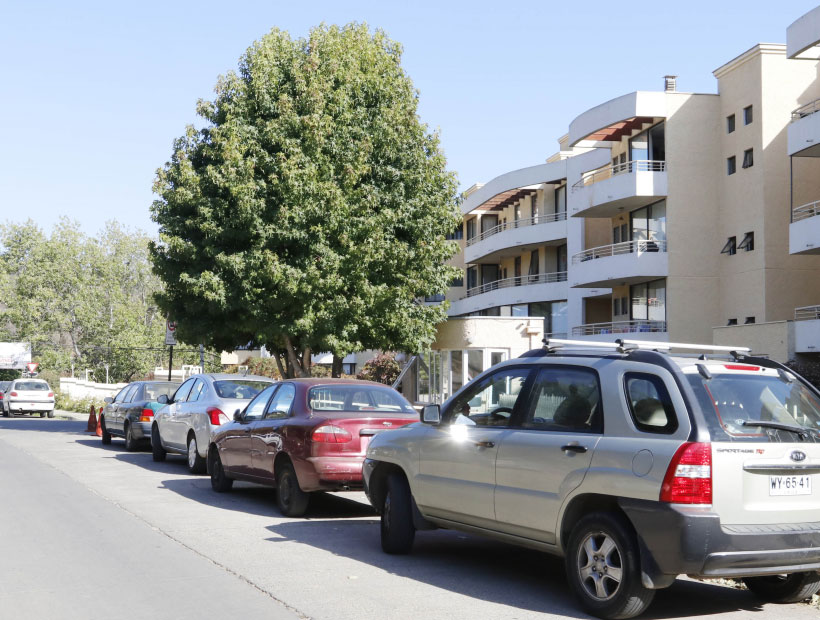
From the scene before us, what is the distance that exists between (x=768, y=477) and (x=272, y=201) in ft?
69.5

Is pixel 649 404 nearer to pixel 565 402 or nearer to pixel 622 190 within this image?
pixel 565 402

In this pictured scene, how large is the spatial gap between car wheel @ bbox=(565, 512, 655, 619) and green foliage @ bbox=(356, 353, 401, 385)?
128 feet

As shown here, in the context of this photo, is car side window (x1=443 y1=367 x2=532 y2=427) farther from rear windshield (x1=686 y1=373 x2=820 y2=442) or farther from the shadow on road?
rear windshield (x1=686 y1=373 x2=820 y2=442)

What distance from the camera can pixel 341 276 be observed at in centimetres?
2630

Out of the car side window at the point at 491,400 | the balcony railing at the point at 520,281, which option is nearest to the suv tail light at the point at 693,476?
the car side window at the point at 491,400

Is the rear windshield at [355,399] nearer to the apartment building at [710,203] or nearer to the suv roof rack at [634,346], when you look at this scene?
the suv roof rack at [634,346]

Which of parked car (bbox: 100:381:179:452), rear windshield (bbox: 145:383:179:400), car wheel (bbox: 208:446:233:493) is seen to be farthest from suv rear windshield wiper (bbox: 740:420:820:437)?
rear windshield (bbox: 145:383:179:400)

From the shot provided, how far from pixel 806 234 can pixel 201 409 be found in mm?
20093

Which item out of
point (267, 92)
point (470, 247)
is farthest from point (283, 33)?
point (470, 247)

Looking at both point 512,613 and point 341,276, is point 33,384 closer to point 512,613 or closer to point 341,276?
point 341,276

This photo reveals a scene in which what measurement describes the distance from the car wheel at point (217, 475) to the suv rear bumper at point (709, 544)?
8.72 metres

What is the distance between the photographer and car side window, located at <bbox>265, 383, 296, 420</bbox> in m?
12.3

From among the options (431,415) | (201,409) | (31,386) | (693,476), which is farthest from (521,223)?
(693,476)

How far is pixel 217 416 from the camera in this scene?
15.9 metres
